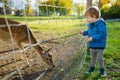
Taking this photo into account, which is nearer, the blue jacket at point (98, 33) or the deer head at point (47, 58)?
the blue jacket at point (98, 33)

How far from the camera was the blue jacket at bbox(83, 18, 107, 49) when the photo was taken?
5.67 metres

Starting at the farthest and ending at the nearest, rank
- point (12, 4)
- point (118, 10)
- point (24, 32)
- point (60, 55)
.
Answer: point (118, 10) < point (60, 55) < point (24, 32) < point (12, 4)

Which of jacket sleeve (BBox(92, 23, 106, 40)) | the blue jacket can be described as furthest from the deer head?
jacket sleeve (BBox(92, 23, 106, 40))

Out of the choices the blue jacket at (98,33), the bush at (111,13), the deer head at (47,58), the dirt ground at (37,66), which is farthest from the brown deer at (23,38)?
the bush at (111,13)

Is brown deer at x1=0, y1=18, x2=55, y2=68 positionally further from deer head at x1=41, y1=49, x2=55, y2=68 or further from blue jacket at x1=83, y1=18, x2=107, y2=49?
blue jacket at x1=83, y1=18, x2=107, y2=49

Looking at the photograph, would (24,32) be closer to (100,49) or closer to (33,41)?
(33,41)

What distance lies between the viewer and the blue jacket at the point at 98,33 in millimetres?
5672

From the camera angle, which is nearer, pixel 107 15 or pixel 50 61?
pixel 50 61

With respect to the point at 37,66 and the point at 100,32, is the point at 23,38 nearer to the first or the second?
the point at 37,66

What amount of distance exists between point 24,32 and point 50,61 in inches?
28.1

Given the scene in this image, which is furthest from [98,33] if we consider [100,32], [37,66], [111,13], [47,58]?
[111,13]

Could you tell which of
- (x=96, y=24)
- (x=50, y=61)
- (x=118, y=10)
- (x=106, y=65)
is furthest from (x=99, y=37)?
(x=118, y=10)

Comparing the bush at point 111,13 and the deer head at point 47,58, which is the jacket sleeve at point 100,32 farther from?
the bush at point 111,13

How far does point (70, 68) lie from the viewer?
6039mm
